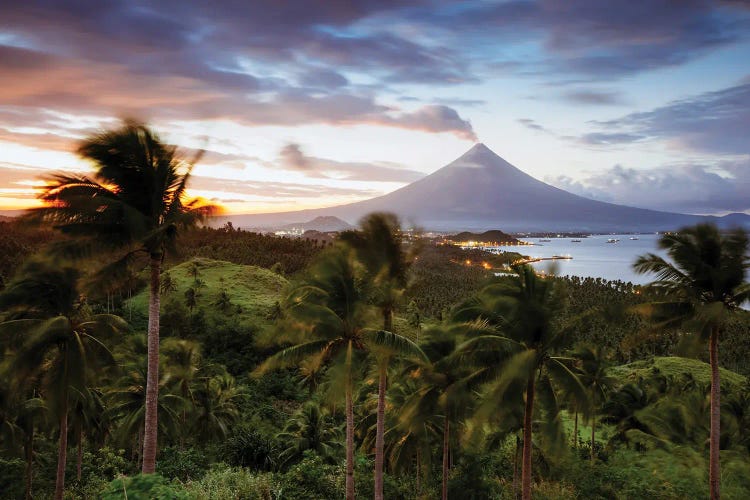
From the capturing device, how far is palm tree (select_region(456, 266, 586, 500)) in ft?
44.8

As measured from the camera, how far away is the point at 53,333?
50.6 feet

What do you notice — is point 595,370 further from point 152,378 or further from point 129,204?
point 129,204

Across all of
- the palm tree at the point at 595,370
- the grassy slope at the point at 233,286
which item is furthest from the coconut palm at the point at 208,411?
the grassy slope at the point at 233,286

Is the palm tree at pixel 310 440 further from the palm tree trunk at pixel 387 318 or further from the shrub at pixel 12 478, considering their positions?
the palm tree trunk at pixel 387 318

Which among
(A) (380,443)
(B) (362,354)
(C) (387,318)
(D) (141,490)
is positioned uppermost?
(C) (387,318)

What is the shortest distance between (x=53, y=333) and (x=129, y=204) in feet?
21.8

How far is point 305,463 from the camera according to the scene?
18672 millimetres

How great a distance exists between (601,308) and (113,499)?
13640 millimetres

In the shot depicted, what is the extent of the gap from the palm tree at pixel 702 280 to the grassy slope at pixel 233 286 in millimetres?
60835

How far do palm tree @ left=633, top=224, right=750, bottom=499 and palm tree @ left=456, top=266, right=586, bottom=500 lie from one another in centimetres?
494

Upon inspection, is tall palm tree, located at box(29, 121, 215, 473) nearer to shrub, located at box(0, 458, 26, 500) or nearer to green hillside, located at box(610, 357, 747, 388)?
shrub, located at box(0, 458, 26, 500)

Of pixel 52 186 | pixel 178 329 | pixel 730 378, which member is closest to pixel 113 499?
pixel 52 186

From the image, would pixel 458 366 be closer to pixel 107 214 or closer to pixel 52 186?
pixel 107 214

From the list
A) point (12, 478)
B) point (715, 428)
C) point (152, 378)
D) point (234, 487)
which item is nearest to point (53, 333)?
point (152, 378)
